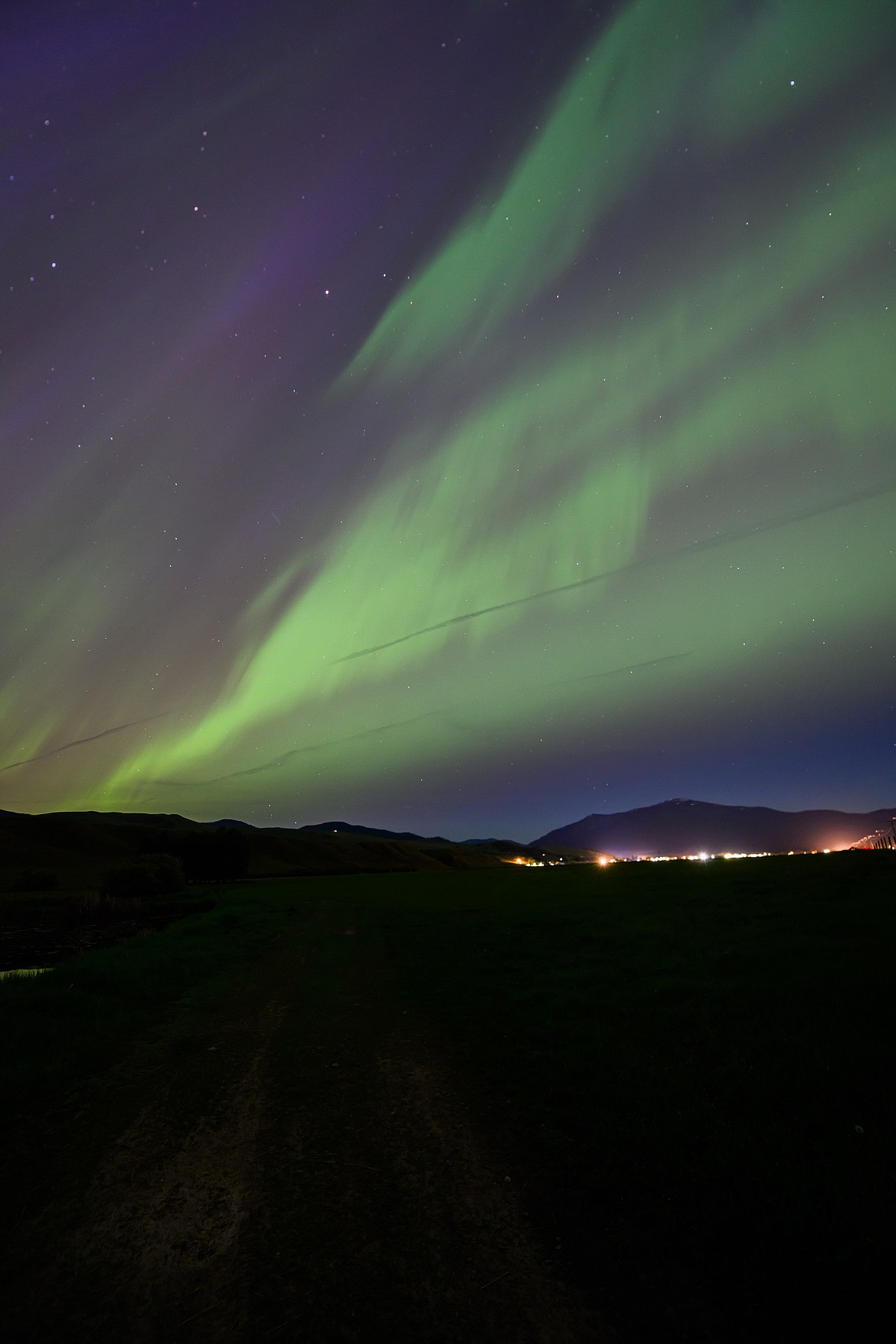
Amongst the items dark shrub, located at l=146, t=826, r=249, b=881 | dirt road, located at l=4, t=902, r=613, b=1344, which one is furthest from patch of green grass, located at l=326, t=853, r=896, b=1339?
dark shrub, located at l=146, t=826, r=249, b=881

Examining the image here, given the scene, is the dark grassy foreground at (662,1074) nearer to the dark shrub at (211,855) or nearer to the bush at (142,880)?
the bush at (142,880)

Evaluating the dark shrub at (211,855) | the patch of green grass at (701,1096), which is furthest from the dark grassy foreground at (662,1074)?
the dark shrub at (211,855)

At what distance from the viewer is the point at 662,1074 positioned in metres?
9.48

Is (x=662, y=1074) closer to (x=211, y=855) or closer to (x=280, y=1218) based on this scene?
(x=280, y=1218)

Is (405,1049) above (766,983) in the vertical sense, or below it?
below

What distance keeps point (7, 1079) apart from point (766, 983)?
15.2m

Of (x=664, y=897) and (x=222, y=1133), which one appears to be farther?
(x=664, y=897)

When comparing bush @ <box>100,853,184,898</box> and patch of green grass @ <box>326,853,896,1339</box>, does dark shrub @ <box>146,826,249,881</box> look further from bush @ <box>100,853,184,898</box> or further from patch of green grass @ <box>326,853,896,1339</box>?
patch of green grass @ <box>326,853,896,1339</box>

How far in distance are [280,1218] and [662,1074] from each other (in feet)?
20.6

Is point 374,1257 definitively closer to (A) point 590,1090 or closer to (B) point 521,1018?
(A) point 590,1090

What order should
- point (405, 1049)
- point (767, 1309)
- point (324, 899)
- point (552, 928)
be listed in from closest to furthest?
point (767, 1309) → point (405, 1049) → point (552, 928) → point (324, 899)

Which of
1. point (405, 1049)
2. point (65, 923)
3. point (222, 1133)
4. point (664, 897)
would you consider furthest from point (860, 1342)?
point (65, 923)

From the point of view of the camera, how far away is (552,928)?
26.2 metres

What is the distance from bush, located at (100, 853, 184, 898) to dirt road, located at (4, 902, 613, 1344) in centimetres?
5306
